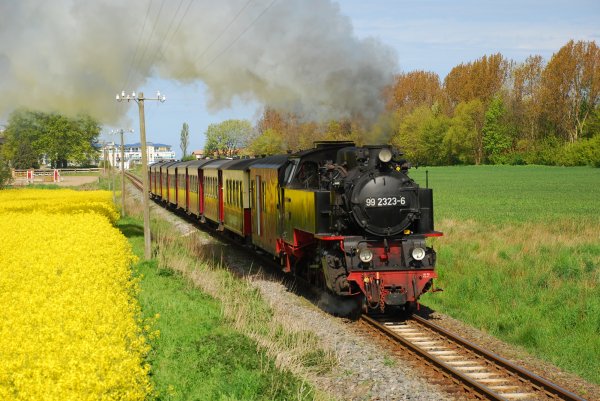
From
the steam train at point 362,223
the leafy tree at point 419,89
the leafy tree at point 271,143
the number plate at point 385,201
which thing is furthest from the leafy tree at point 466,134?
the number plate at point 385,201

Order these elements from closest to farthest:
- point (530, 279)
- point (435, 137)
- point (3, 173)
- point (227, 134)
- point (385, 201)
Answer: point (385, 201) → point (530, 279) → point (3, 173) → point (435, 137) → point (227, 134)

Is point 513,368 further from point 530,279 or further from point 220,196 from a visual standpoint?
point 220,196

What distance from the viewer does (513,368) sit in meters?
11.0

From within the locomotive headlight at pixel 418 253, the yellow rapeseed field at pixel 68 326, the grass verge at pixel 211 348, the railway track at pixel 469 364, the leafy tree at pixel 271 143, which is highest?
the leafy tree at pixel 271 143

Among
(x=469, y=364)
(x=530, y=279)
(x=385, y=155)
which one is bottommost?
(x=469, y=364)

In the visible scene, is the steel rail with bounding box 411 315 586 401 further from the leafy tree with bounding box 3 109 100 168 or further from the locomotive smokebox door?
the leafy tree with bounding box 3 109 100 168

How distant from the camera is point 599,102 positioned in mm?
86312

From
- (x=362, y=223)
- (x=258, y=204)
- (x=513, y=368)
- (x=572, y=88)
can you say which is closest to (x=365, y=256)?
(x=362, y=223)

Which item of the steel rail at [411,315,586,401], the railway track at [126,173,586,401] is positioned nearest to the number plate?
the railway track at [126,173,586,401]

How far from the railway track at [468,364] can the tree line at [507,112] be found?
6426cm

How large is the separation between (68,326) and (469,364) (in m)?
6.39

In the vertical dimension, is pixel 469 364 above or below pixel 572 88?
below

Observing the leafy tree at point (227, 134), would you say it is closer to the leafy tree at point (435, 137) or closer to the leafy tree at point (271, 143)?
the leafy tree at point (435, 137)

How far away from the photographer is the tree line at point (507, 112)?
86188 mm
